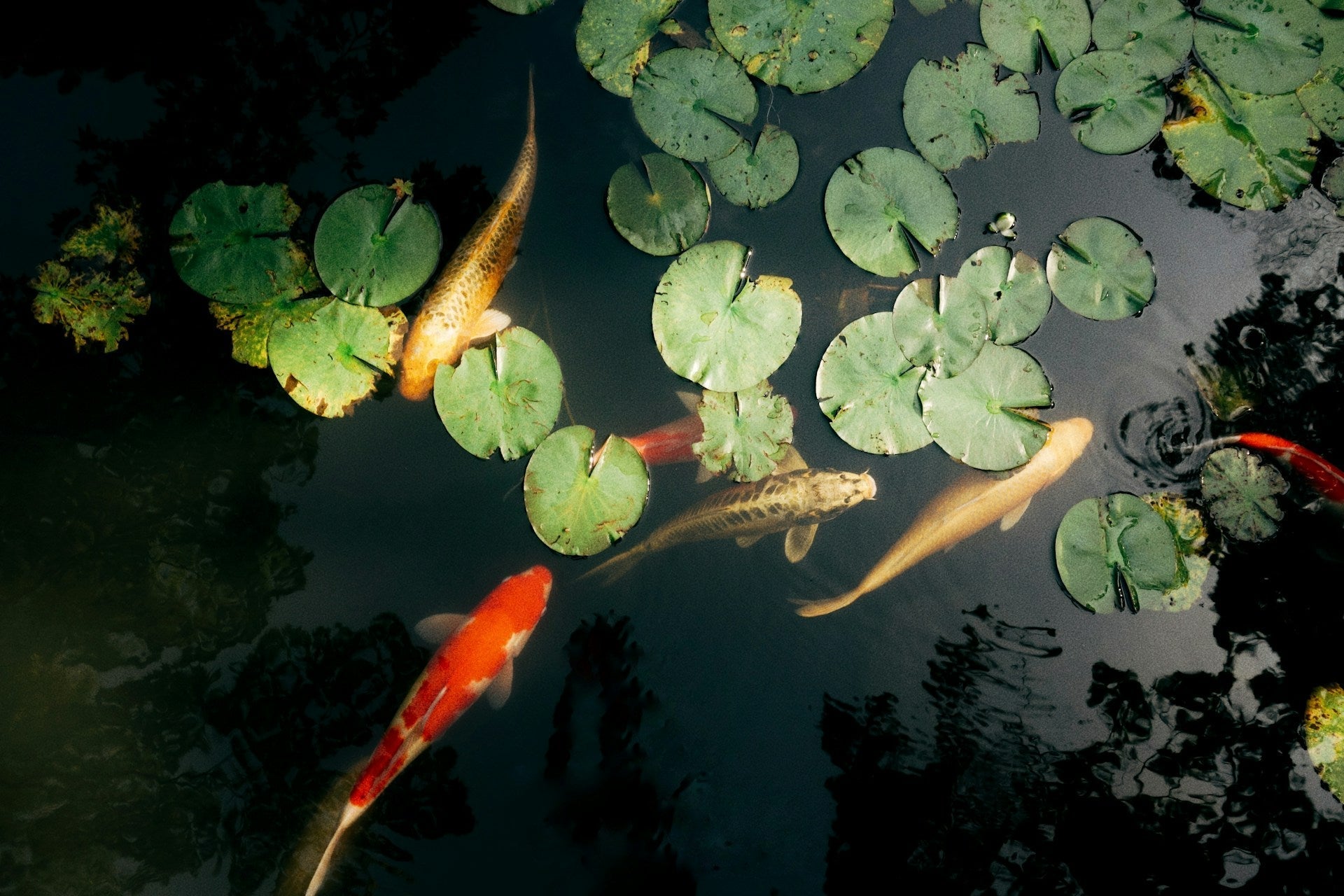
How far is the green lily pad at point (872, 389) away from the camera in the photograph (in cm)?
236

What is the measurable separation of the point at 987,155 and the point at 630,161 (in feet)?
4.11

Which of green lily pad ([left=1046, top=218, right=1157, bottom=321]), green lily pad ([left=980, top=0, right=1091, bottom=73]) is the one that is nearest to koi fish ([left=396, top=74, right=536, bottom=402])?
green lily pad ([left=980, top=0, right=1091, bottom=73])

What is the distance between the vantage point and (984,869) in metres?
2.53

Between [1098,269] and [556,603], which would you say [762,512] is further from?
[1098,269]

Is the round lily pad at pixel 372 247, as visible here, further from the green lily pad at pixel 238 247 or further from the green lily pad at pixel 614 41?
the green lily pad at pixel 614 41

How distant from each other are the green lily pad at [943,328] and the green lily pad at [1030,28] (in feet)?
2.76

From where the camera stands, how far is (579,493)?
90.7 inches

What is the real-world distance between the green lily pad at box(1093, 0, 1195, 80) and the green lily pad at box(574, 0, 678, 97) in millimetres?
1509

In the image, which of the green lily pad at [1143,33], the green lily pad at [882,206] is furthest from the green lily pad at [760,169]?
the green lily pad at [1143,33]

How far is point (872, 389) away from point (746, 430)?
0.43m

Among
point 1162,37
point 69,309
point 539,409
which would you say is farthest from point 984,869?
point 69,309

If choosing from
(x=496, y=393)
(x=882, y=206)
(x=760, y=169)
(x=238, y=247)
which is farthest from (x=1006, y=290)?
(x=238, y=247)

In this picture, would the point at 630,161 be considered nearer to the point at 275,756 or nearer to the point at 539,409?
the point at 539,409

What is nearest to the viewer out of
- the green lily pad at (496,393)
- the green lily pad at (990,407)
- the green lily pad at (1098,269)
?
the green lily pad at (496,393)
